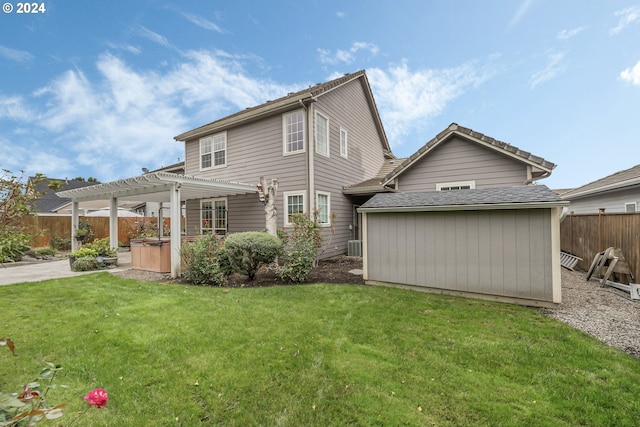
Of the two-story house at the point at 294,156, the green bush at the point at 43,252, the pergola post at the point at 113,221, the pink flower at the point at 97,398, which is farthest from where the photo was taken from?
the green bush at the point at 43,252

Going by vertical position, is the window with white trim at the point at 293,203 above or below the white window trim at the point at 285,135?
below

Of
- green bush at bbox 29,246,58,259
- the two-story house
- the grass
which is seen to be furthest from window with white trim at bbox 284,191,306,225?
green bush at bbox 29,246,58,259

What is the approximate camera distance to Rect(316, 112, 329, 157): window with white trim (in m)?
10.4

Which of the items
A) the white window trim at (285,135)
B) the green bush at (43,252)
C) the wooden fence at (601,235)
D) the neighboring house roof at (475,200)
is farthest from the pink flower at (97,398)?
the green bush at (43,252)

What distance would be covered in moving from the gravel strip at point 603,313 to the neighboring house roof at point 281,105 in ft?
29.0

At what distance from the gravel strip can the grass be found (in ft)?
1.25

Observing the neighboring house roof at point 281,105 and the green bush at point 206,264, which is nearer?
the green bush at point 206,264

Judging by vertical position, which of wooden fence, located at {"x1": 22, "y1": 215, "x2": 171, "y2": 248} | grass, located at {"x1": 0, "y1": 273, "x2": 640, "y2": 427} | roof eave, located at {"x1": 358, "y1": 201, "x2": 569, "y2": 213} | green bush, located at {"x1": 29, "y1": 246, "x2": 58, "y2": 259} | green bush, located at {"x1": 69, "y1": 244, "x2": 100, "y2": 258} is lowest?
grass, located at {"x1": 0, "y1": 273, "x2": 640, "y2": 427}

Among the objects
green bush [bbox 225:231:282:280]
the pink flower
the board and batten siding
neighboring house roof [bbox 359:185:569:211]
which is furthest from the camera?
the board and batten siding

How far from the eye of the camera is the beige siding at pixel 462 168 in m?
8.39

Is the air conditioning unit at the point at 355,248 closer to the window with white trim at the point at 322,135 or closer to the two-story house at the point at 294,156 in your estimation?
the two-story house at the point at 294,156

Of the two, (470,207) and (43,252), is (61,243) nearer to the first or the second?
(43,252)

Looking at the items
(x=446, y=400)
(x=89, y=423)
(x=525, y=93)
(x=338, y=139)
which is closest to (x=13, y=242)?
(x=89, y=423)

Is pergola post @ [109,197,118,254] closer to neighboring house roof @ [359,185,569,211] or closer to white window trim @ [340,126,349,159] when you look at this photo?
white window trim @ [340,126,349,159]
